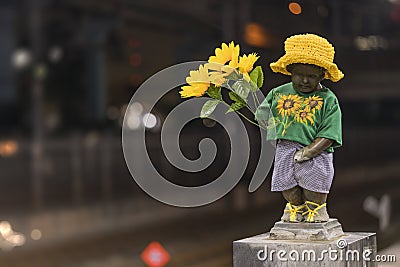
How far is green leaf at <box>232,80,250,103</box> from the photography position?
7.84 ft

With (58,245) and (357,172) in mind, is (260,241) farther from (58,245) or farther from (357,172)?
(58,245)

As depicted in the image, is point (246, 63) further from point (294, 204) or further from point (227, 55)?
point (294, 204)

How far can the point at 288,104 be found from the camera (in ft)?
7.91

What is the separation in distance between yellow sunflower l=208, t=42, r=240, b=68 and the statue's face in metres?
0.17

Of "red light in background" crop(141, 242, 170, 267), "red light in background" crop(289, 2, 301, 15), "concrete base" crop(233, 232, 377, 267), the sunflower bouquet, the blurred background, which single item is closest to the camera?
"concrete base" crop(233, 232, 377, 267)

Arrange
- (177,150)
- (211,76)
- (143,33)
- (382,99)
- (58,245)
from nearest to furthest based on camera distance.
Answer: (211,76) < (177,150) < (382,99) < (58,245) < (143,33)

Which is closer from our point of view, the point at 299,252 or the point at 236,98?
the point at 299,252

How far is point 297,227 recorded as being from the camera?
240cm

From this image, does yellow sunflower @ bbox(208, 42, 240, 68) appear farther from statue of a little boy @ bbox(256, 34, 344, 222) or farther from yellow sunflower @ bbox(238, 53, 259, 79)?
statue of a little boy @ bbox(256, 34, 344, 222)

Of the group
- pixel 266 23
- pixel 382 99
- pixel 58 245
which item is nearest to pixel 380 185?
pixel 382 99

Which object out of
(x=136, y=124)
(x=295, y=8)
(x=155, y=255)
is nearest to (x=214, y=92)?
(x=295, y=8)

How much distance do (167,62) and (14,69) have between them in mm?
2901

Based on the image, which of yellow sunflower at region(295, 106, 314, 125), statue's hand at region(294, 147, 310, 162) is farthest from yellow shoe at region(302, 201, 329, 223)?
yellow sunflower at region(295, 106, 314, 125)

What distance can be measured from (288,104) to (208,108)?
0.75 ft
